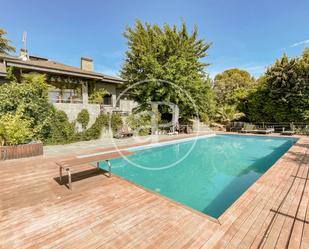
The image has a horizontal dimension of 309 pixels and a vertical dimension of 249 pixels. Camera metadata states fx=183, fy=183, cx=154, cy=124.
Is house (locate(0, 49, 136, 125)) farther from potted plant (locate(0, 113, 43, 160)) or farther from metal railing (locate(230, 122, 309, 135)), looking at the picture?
metal railing (locate(230, 122, 309, 135))

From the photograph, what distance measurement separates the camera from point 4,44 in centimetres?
2281

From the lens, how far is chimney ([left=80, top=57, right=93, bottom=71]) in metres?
18.4

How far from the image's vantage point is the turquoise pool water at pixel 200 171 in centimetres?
544

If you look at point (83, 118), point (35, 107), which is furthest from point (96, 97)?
point (35, 107)

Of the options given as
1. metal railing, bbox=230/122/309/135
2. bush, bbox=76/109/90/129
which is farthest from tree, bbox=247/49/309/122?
bush, bbox=76/109/90/129

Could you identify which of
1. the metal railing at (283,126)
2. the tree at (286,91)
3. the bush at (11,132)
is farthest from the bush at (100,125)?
the tree at (286,91)

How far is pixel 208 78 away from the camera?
1914 cm

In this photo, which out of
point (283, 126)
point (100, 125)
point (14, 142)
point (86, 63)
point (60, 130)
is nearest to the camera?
point (14, 142)

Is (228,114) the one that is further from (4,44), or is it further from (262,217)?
(4,44)

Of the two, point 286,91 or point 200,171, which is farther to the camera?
point 286,91

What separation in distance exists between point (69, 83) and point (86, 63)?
5.20 m

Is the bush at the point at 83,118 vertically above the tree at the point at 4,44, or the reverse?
the tree at the point at 4,44

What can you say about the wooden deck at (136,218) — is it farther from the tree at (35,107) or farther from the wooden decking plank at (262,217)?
the tree at (35,107)

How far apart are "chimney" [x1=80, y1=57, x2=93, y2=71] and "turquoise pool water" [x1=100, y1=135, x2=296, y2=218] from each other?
1225 cm
